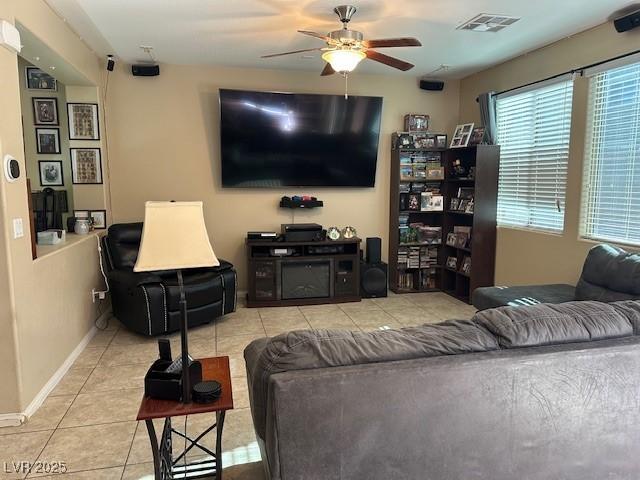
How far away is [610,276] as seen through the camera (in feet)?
9.98

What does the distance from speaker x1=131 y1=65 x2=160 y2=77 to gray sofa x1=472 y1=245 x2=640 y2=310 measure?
4035 mm

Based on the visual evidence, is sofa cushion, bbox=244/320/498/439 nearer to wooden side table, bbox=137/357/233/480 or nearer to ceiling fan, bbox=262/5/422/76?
wooden side table, bbox=137/357/233/480

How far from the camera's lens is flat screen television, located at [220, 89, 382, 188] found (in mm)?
4895

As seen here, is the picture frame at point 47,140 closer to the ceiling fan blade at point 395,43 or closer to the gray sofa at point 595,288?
the ceiling fan blade at point 395,43

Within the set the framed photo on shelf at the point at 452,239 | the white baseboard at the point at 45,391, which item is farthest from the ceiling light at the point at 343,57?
the white baseboard at the point at 45,391

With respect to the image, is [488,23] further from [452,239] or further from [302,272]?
[302,272]

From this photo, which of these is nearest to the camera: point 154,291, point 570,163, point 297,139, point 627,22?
point 627,22

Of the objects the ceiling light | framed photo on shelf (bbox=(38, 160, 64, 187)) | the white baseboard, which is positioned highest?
the ceiling light

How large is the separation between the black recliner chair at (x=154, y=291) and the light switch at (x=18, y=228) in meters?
1.25

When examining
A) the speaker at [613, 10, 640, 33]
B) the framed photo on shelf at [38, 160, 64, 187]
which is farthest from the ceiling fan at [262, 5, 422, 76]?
the framed photo on shelf at [38, 160, 64, 187]

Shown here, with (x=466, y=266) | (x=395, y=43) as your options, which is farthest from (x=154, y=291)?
(x=466, y=266)

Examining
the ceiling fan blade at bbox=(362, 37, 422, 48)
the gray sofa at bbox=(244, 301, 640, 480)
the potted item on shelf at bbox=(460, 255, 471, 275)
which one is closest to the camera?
the gray sofa at bbox=(244, 301, 640, 480)

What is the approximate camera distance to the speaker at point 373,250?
527 cm

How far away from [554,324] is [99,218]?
14.4ft
